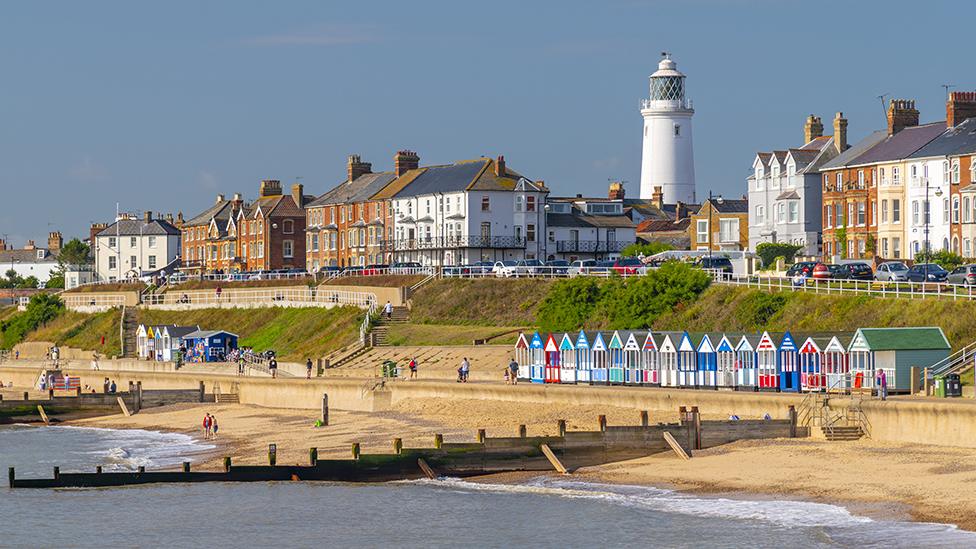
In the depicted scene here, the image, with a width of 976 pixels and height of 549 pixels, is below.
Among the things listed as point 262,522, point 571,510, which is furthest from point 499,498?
point 262,522

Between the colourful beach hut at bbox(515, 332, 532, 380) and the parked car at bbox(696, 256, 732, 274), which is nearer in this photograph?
the colourful beach hut at bbox(515, 332, 532, 380)

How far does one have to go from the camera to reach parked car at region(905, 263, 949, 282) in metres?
72.6

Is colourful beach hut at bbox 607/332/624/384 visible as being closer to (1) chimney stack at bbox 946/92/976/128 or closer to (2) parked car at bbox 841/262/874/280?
(2) parked car at bbox 841/262/874/280

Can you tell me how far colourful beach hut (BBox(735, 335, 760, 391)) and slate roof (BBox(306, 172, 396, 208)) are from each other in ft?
236

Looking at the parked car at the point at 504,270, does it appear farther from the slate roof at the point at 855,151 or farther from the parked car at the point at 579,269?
the slate roof at the point at 855,151

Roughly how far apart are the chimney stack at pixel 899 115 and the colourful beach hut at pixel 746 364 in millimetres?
48323

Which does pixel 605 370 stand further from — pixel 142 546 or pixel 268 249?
pixel 268 249

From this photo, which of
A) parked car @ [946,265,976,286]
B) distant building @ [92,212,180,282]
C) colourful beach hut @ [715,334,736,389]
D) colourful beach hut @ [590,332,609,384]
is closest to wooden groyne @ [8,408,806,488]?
colourful beach hut @ [715,334,736,389]

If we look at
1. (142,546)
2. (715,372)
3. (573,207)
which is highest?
(573,207)

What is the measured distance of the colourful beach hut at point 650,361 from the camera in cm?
6322

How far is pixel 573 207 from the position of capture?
12575cm

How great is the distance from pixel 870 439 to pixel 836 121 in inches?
2489

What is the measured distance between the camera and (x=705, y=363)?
61281 millimetres

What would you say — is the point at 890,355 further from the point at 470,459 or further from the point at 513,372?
the point at 513,372
